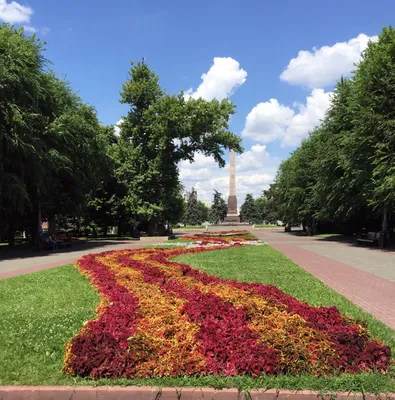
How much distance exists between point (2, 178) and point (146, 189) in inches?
663

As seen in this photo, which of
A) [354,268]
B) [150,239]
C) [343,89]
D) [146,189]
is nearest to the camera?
[354,268]

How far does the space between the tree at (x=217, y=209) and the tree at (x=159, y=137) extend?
70.8 m

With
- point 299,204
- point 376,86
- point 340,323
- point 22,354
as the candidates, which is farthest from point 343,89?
point 22,354

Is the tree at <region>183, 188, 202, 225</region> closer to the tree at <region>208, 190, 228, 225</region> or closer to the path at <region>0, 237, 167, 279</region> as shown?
the tree at <region>208, 190, 228, 225</region>

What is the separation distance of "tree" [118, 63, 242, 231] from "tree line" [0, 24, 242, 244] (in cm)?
9

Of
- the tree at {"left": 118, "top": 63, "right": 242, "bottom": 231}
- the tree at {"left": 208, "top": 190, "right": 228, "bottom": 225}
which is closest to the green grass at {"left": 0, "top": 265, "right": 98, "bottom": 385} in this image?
the tree at {"left": 118, "top": 63, "right": 242, "bottom": 231}

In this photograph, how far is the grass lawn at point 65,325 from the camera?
401 cm

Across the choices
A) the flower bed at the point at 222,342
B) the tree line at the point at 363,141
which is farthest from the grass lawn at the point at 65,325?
the tree line at the point at 363,141

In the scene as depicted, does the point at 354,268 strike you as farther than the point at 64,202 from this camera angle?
No

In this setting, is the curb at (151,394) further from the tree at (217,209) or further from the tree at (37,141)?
the tree at (217,209)

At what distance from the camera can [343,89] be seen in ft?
89.5

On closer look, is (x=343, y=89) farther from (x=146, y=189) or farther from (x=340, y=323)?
(x=340, y=323)

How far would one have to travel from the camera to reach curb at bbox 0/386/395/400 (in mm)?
3789

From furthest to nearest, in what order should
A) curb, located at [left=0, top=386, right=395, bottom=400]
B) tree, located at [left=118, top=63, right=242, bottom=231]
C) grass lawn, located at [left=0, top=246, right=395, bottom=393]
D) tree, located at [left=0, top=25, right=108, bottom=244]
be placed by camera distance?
tree, located at [left=118, top=63, right=242, bottom=231] < tree, located at [left=0, top=25, right=108, bottom=244] < grass lawn, located at [left=0, top=246, right=395, bottom=393] < curb, located at [left=0, top=386, right=395, bottom=400]
